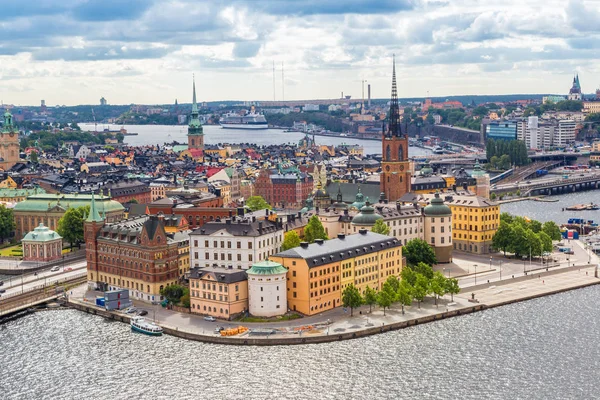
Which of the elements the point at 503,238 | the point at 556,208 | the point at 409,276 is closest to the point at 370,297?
the point at 409,276

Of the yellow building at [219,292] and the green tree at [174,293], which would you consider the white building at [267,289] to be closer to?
the yellow building at [219,292]

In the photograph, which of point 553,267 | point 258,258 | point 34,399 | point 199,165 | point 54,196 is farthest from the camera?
point 199,165

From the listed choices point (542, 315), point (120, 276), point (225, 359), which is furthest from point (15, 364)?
point (542, 315)

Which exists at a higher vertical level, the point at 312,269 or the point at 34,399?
the point at 312,269

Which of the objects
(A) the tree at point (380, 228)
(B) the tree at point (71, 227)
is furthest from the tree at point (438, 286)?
(B) the tree at point (71, 227)

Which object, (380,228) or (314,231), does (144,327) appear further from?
A: (380,228)

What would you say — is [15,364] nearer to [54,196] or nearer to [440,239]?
[440,239]

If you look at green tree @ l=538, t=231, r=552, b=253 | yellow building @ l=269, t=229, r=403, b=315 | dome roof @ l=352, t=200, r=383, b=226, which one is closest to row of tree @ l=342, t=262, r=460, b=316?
yellow building @ l=269, t=229, r=403, b=315
